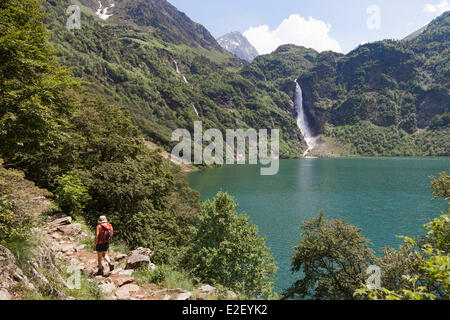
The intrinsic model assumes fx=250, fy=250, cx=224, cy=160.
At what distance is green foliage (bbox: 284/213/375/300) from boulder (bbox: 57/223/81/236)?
69.9ft

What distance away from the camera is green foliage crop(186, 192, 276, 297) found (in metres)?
23.7

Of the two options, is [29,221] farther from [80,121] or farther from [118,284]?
[80,121]

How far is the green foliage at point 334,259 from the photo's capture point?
24.5 meters

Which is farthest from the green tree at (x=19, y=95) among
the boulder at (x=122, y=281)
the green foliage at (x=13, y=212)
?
the boulder at (x=122, y=281)

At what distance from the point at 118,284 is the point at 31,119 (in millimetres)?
9286

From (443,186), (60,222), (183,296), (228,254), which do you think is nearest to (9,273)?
(183,296)

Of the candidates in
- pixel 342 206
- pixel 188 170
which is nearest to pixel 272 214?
pixel 342 206

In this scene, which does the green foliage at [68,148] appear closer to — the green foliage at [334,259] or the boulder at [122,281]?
the boulder at [122,281]

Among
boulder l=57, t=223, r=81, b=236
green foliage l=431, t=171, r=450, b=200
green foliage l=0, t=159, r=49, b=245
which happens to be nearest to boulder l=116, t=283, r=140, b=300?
green foliage l=0, t=159, r=49, b=245

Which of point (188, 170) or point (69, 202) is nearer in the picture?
point (69, 202)

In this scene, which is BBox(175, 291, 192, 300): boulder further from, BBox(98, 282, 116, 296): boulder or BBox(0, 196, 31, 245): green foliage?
BBox(0, 196, 31, 245): green foliage

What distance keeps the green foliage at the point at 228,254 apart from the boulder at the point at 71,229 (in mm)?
9964

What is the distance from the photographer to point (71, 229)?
1734 centimetres
